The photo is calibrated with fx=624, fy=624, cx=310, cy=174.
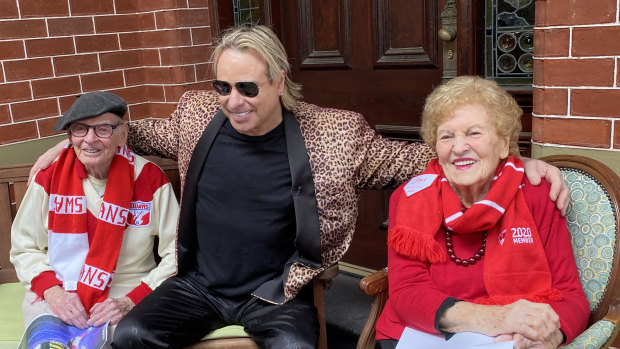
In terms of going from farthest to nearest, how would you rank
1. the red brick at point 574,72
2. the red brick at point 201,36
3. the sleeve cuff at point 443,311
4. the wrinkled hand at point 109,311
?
the red brick at point 201,36
the wrinkled hand at point 109,311
the red brick at point 574,72
the sleeve cuff at point 443,311

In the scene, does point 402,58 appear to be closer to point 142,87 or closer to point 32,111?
point 142,87

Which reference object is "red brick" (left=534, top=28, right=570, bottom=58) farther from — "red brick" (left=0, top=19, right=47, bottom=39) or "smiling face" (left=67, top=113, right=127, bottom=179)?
"red brick" (left=0, top=19, right=47, bottom=39)

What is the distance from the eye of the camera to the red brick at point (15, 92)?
3.06 metres

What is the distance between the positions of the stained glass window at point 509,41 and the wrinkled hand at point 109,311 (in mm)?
1750

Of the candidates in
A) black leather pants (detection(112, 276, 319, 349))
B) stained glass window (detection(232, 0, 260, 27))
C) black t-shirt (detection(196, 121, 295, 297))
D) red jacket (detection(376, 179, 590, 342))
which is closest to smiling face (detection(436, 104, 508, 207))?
red jacket (detection(376, 179, 590, 342))

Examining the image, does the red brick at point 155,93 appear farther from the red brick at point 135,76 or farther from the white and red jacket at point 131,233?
the white and red jacket at point 131,233

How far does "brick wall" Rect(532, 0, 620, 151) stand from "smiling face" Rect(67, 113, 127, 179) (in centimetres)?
156

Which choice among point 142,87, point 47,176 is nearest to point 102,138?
point 47,176

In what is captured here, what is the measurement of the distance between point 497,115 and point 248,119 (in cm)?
84

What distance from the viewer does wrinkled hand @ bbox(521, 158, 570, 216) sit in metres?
1.87

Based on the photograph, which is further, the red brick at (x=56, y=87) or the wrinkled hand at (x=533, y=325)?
the red brick at (x=56, y=87)

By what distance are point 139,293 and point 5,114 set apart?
132cm

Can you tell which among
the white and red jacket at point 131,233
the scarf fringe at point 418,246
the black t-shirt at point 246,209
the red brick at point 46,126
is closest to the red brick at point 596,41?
the scarf fringe at point 418,246

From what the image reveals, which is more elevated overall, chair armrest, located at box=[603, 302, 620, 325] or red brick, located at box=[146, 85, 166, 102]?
red brick, located at box=[146, 85, 166, 102]
